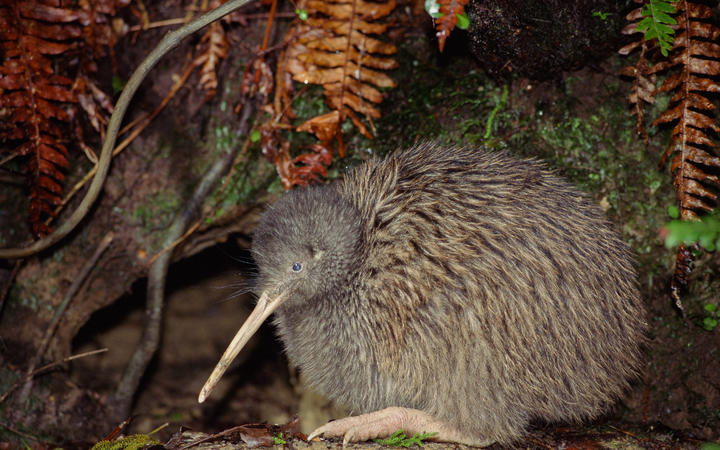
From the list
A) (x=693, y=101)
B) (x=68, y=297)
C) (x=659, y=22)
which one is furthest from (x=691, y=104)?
(x=68, y=297)

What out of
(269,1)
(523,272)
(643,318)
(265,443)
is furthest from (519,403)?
(269,1)

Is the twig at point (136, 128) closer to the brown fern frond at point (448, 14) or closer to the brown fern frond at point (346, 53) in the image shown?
the brown fern frond at point (346, 53)

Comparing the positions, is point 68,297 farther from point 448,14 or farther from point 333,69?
point 448,14

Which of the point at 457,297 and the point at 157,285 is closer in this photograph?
the point at 457,297

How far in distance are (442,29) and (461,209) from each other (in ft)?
3.28

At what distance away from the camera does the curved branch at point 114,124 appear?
3510 millimetres

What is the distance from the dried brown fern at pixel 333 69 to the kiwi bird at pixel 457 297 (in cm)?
82

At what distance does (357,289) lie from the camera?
3201mm

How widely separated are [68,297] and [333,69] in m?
2.65

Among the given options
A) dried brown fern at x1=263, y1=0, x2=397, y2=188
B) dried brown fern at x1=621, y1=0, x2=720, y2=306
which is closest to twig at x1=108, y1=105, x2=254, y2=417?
dried brown fern at x1=263, y1=0, x2=397, y2=188

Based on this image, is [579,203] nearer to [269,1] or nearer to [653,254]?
[653,254]

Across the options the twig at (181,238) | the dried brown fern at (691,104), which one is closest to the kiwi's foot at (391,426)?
the dried brown fern at (691,104)

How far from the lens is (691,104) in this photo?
11.0 feet

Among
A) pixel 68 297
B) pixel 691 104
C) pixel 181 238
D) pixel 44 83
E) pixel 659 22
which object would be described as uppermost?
pixel 659 22
